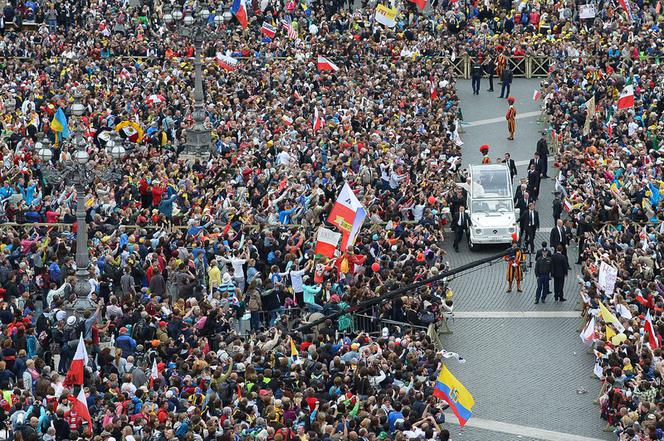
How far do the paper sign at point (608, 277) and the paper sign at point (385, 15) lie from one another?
75.4ft

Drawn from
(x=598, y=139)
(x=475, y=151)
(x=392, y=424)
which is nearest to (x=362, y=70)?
(x=475, y=151)

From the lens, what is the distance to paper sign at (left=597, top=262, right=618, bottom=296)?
35.6 m

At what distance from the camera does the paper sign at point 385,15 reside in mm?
57188

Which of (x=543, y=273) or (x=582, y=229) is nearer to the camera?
(x=543, y=273)

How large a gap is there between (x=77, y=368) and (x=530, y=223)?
48.5 ft

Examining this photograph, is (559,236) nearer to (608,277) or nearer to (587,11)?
(608,277)

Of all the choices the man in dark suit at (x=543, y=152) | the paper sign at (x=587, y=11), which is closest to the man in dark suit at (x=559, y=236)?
the man in dark suit at (x=543, y=152)

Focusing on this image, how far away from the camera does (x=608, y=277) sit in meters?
35.7

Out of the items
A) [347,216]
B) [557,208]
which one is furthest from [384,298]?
[557,208]

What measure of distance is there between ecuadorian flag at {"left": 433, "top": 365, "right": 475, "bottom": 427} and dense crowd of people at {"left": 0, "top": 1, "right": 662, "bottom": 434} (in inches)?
16.3

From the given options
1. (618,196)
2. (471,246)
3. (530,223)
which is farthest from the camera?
(471,246)

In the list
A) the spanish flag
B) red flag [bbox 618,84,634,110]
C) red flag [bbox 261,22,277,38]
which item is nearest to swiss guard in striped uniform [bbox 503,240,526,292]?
the spanish flag

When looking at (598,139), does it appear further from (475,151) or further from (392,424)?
(392,424)

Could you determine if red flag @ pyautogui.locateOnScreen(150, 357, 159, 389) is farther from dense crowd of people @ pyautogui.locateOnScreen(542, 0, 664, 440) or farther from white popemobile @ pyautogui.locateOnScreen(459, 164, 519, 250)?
white popemobile @ pyautogui.locateOnScreen(459, 164, 519, 250)
